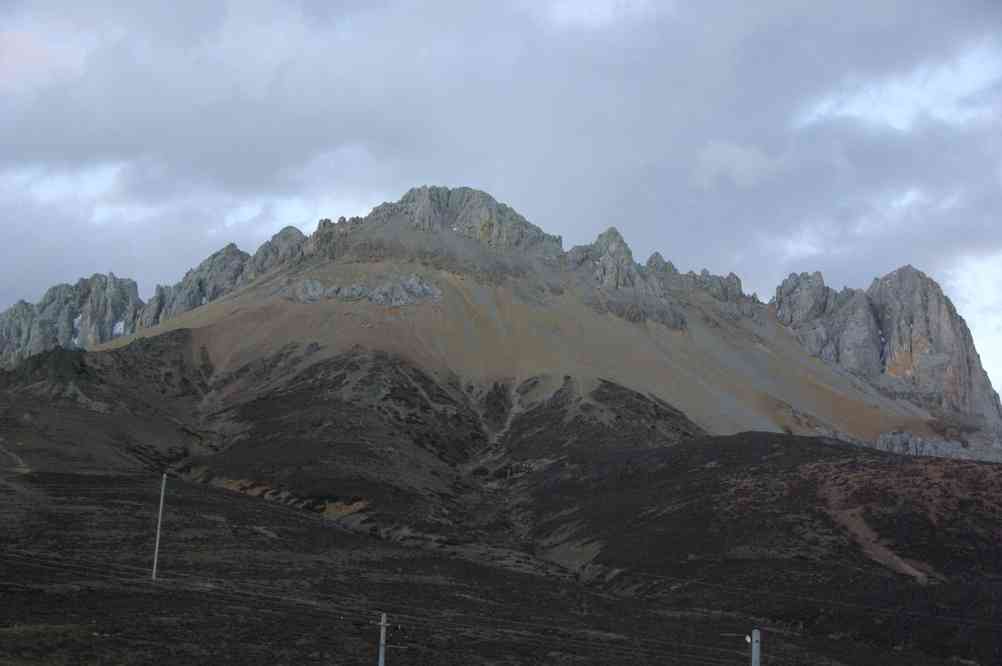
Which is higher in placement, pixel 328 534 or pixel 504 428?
pixel 504 428

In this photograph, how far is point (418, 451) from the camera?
5891 inches

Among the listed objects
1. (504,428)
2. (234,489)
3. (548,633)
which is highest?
(504,428)

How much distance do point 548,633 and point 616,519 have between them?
5312 cm

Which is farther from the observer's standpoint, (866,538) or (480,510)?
(480,510)

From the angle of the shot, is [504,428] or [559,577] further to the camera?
[504,428]

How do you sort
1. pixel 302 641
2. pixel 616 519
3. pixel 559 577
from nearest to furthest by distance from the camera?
pixel 302 641 < pixel 559 577 < pixel 616 519

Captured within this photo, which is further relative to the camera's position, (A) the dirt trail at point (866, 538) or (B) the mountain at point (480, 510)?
(A) the dirt trail at point (866, 538)

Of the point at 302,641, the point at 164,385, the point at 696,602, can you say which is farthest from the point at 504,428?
the point at 302,641

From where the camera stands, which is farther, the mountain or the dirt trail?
the dirt trail

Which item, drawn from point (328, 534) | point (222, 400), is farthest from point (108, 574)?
point (222, 400)

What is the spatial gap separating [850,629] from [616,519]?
4440 cm

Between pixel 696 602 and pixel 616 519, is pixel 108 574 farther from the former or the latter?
pixel 616 519

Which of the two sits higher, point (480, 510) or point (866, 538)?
point (480, 510)

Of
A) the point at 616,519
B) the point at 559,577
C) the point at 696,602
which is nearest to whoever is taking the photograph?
the point at 696,602
